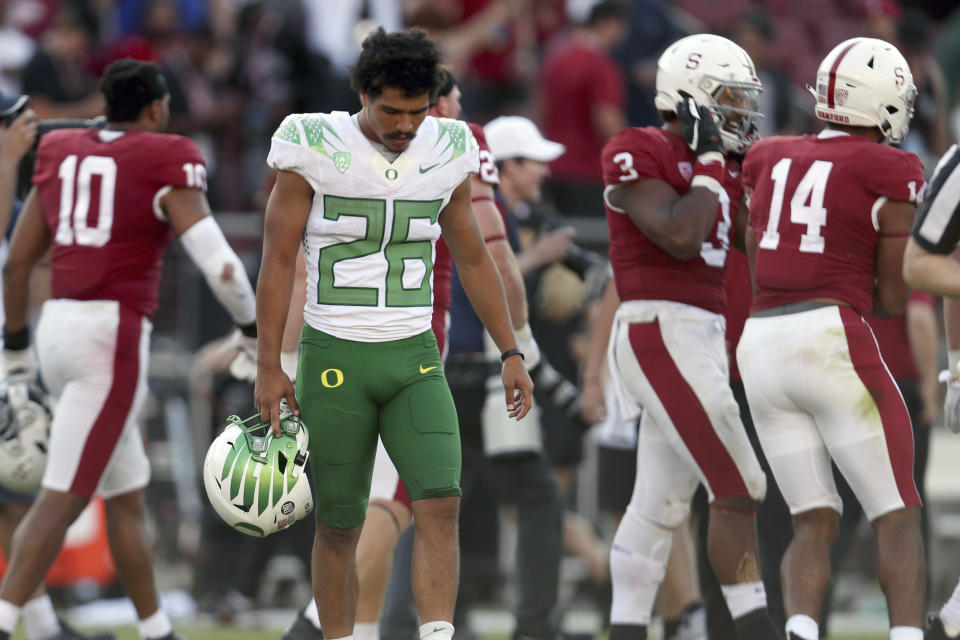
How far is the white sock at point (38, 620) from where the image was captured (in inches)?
295

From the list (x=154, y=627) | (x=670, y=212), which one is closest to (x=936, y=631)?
(x=670, y=212)

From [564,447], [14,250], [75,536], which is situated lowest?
[75,536]

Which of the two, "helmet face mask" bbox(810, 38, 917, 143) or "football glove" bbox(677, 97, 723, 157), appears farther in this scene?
"football glove" bbox(677, 97, 723, 157)

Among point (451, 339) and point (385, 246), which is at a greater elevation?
point (385, 246)

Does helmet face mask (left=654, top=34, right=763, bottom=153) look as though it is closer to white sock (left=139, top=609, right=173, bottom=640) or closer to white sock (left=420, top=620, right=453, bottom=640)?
white sock (left=420, top=620, right=453, bottom=640)

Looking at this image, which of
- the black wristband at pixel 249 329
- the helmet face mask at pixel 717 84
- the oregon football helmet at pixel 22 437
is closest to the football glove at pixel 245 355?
the black wristband at pixel 249 329

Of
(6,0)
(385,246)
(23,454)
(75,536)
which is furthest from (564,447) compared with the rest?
(6,0)

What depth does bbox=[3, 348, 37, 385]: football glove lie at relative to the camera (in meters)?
7.21

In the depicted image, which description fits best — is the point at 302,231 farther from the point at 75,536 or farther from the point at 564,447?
the point at 75,536

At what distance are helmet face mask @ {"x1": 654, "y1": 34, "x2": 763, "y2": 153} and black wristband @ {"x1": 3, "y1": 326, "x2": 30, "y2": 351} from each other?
114 inches

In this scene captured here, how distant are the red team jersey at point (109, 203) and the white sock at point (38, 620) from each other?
1489 millimetres

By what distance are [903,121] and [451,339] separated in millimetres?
2530

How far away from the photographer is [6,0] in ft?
42.4

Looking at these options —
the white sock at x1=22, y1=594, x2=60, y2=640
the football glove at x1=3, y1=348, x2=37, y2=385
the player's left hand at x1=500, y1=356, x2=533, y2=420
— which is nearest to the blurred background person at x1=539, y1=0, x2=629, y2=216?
the football glove at x1=3, y1=348, x2=37, y2=385
